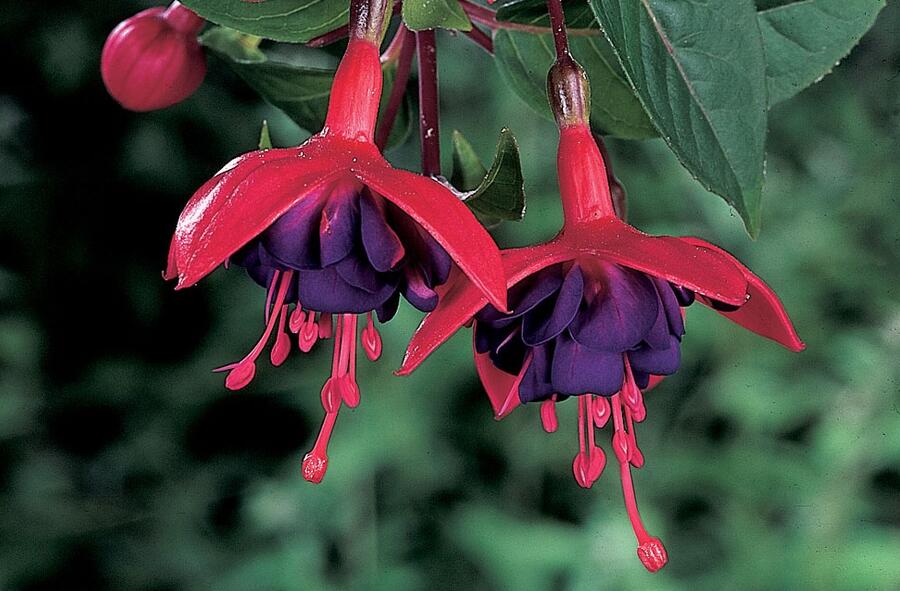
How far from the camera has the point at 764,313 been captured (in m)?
0.50

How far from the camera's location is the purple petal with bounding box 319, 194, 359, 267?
435mm

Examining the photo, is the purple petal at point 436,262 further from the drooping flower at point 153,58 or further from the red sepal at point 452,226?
the drooping flower at point 153,58

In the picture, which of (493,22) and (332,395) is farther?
(493,22)

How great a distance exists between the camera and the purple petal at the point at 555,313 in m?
0.47

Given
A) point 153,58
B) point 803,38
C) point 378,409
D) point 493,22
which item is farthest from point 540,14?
point 378,409

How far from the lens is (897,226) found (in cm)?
152

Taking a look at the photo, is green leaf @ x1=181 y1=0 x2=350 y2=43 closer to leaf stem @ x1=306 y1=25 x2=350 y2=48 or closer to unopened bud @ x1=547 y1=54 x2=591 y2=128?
leaf stem @ x1=306 y1=25 x2=350 y2=48

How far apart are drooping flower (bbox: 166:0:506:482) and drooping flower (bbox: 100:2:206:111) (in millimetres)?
222

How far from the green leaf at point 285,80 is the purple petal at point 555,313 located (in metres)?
0.24

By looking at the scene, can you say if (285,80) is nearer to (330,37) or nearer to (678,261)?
(330,37)

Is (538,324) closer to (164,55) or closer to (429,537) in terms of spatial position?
(164,55)

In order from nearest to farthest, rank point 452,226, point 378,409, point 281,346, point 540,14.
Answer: point 452,226
point 281,346
point 540,14
point 378,409

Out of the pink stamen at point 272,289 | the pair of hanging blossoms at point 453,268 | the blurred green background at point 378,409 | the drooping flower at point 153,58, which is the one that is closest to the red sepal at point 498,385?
the pair of hanging blossoms at point 453,268

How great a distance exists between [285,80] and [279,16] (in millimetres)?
145
